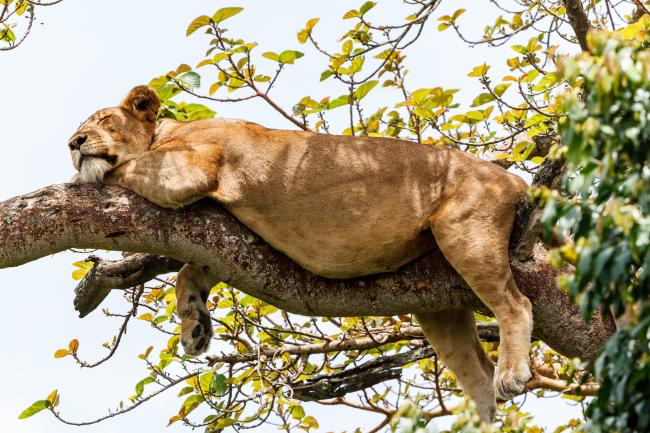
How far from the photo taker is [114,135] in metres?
6.61

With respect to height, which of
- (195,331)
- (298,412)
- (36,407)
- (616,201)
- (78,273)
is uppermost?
(616,201)

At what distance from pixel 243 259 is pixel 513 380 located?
1.73 meters

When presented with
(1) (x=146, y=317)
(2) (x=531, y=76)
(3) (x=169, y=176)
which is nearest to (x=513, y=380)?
(3) (x=169, y=176)

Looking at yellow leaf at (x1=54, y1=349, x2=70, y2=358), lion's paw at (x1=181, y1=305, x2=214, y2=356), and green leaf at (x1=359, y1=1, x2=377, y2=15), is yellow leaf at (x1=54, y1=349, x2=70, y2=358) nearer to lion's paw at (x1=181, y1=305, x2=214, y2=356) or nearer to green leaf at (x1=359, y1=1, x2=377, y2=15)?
lion's paw at (x1=181, y1=305, x2=214, y2=356)

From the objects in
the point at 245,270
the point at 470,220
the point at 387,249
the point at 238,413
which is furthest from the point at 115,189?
the point at 238,413

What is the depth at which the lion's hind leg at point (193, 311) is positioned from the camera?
640cm

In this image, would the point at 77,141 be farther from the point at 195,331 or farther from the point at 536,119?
the point at 536,119

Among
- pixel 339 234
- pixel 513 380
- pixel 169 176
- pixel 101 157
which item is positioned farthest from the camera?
pixel 101 157

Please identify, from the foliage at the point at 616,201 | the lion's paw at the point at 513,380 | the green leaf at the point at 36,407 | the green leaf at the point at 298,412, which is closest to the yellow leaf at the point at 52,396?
the green leaf at the point at 36,407

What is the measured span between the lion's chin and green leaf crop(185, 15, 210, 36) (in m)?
1.28

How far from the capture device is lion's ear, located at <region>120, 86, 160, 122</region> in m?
6.85

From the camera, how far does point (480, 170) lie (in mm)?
6258

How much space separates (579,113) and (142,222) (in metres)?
3.29

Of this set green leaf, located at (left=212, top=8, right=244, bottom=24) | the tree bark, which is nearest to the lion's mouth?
the tree bark
